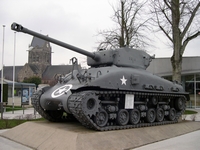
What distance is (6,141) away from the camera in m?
10.4

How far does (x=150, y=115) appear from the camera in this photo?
12.0m

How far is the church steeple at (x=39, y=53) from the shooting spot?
96.7 meters

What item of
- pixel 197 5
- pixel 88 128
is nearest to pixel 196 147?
pixel 88 128

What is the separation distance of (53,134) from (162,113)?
17.9ft

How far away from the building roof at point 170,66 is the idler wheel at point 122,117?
18012mm

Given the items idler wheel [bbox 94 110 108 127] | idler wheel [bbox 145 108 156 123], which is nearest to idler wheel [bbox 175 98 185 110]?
idler wheel [bbox 145 108 156 123]

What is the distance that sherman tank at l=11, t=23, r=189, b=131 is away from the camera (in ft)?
31.2

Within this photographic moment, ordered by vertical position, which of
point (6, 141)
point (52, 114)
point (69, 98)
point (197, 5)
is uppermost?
point (197, 5)

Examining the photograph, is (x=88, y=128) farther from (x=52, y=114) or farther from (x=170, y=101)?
(x=170, y=101)

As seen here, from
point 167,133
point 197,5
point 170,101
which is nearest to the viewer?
point 167,133

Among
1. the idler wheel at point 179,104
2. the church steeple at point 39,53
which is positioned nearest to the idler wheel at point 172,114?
the idler wheel at point 179,104

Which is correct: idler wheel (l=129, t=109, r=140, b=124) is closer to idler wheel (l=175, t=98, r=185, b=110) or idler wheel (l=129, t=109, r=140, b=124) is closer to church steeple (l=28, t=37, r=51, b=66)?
idler wheel (l=175, t=98, r=185, b=110)

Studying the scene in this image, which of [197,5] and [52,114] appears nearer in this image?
[52,114]

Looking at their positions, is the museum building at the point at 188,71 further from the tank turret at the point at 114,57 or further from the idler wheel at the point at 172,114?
the tank turret at the point at 114,57
